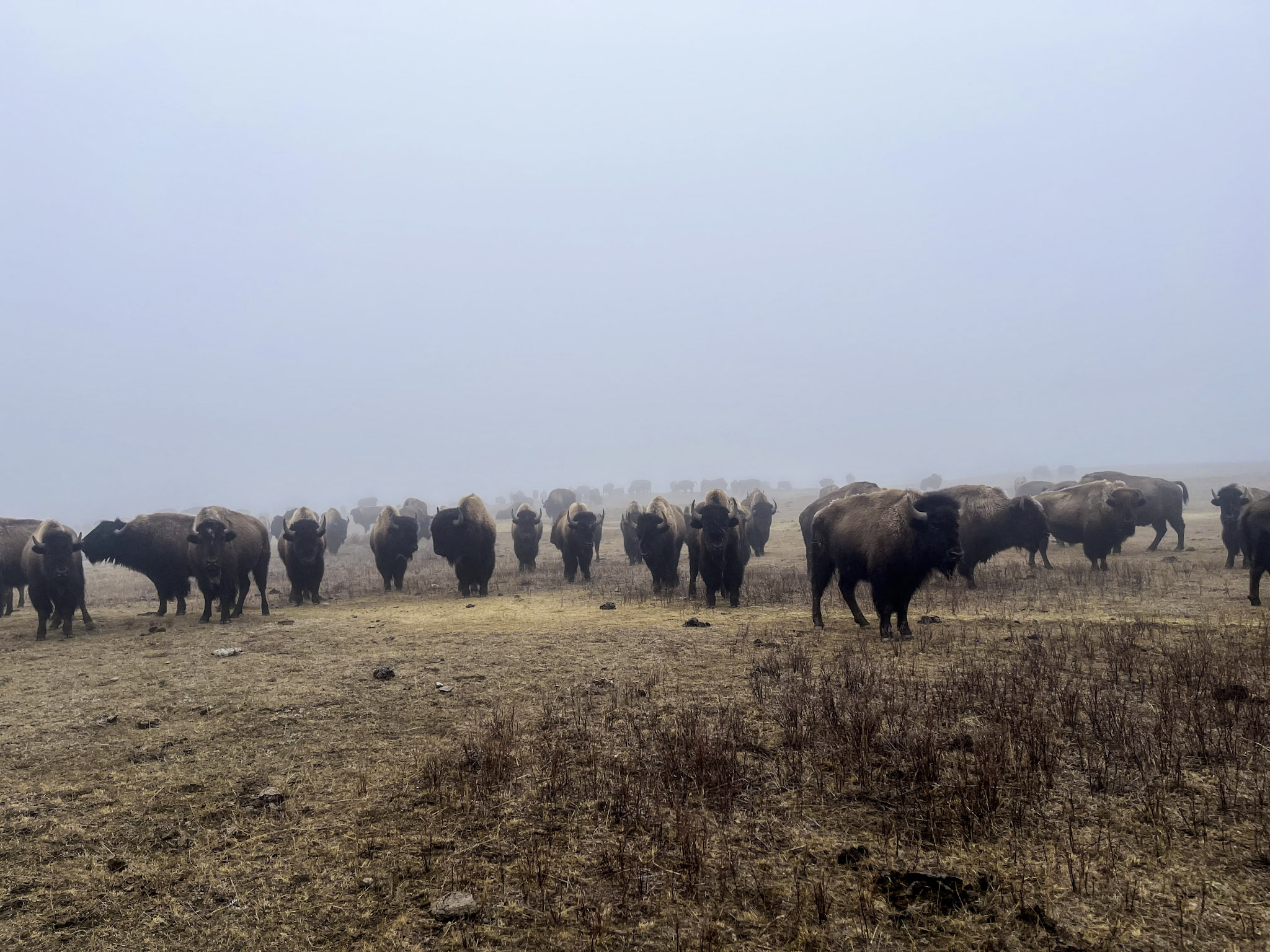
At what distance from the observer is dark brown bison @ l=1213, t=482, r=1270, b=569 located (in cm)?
1697

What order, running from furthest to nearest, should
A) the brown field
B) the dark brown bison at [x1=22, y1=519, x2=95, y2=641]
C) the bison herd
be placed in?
the dark brown bison at [x1=22, y1=519, x2=95, y2=641] → the bison herd → the brown field

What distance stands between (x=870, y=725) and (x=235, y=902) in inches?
180

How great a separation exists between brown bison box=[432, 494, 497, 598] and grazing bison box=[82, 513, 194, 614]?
5.68 m

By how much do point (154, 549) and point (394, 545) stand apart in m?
6.03

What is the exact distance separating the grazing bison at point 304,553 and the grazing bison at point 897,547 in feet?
42.6

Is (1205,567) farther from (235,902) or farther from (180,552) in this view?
(180,552)

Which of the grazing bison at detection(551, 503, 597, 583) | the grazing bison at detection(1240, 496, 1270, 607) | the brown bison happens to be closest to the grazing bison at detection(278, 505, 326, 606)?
the brown bison

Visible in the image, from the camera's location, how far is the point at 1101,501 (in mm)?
18188

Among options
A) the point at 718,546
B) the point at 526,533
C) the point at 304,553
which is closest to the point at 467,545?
the point at 304,553

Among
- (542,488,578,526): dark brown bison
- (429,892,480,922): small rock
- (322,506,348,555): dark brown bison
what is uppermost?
(542,488,578,526): dark brown bison

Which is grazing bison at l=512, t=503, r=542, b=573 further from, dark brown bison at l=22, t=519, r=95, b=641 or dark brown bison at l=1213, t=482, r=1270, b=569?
dark brown bison at l=1213, t=482, r=1270, b=569

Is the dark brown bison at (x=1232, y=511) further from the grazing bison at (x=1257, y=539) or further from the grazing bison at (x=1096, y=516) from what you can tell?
the grazing bison at (x=1257, y=539)

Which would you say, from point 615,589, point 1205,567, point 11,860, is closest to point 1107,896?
point 11,860

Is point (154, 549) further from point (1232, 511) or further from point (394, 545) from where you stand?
point (1232, 511)
